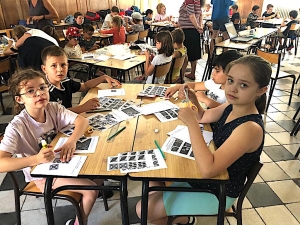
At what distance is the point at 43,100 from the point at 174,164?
0.84m

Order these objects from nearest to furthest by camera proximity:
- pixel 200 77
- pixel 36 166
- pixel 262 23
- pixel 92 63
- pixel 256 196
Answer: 1. pixel 36 166
2. pixel 256 196
3. pixel 92 63
4. pixel 200 77
5. pixel 262 23

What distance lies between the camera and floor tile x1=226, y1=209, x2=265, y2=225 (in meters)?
1.85

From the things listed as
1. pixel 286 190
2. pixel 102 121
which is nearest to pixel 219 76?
pixel 102 121

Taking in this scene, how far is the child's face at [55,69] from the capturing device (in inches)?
79.0

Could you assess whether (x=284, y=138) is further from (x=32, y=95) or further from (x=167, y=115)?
(x=32, y=95)

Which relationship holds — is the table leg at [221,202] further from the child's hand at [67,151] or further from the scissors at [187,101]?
the child's hand at [67,151]

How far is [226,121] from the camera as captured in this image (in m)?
1.42

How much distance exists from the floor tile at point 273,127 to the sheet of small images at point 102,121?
7.00 feet

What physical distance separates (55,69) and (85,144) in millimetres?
841

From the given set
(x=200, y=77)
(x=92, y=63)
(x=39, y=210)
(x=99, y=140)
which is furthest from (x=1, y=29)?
(x=99, y=140)

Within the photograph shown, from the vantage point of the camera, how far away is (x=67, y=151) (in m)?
1.33

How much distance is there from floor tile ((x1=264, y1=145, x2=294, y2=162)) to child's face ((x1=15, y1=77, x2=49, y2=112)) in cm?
219

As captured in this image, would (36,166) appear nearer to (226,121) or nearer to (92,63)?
(226,121)

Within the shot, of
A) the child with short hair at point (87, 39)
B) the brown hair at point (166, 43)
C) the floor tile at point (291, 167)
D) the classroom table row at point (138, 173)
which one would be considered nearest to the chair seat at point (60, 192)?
the classroom table row at point (138, 173)
